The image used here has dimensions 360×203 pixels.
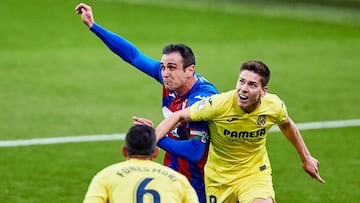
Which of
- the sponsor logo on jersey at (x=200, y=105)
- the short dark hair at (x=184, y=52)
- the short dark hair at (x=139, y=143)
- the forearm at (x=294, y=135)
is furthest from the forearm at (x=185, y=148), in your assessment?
the short dark hair at (x=139, y=143)

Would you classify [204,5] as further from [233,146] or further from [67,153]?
[233,146]

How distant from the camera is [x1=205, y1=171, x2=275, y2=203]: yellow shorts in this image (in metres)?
11.3

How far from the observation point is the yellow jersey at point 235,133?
36.9ft

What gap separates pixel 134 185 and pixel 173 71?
3197 millimetres

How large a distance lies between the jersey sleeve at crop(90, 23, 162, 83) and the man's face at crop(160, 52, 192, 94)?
937 mm

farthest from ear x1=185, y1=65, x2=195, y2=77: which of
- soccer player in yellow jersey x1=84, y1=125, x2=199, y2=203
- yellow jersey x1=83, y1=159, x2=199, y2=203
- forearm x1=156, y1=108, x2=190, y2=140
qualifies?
yellow jersey x1=83, y1=159, x2=199, y2=203

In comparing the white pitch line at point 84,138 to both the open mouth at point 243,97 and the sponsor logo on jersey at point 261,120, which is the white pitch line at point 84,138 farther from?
the open mouth at point 243,97

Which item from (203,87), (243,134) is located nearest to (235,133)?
(243,134)

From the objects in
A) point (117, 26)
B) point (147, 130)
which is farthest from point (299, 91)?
point (147, 130)

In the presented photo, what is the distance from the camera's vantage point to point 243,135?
11375 millimetres

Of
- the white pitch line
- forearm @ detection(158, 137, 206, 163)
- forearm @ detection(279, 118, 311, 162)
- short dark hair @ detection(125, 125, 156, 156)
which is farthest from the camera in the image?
the white pitch line

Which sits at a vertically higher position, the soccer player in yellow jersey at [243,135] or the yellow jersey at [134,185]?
the soccer player in yellow jersey at [243,135]

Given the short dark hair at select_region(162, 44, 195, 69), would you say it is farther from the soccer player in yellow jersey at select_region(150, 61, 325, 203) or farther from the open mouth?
the open mouth

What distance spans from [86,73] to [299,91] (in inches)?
218
